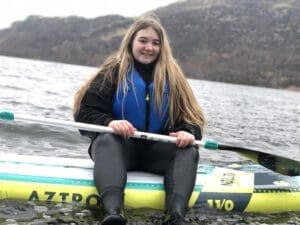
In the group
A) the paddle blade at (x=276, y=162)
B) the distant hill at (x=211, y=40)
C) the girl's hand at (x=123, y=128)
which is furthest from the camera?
the distant hill at (x=211, y=40)

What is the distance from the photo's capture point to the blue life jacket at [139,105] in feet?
16.0

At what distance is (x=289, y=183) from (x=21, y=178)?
2802 mm

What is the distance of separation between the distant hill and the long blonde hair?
371ft

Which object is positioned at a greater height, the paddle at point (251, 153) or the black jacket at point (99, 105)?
the black jacket at point (99, 105)

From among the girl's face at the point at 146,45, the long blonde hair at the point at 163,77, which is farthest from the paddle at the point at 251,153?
the girl's face at the point at 146,45

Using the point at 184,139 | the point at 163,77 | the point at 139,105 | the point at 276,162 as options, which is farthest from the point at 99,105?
the point at 276,162

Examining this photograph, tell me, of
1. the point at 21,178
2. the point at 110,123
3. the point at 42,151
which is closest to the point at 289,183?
the point at 110,123

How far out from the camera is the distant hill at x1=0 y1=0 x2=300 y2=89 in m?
128

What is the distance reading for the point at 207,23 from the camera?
524ft

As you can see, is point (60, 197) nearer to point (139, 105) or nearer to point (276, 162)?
point (139, 105)

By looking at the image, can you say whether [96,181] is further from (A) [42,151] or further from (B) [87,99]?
(A) [42,151]

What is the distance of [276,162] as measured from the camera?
17.0ft

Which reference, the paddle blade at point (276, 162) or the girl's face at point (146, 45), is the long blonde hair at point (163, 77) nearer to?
the girl's face at point (146, 45)

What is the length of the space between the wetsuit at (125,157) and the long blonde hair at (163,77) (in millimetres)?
82
